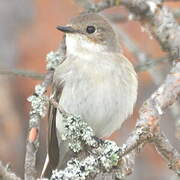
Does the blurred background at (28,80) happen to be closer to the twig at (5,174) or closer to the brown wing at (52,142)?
the brown wing at (52,142)

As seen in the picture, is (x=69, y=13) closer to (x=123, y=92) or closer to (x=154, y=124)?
(x=123, y=92)

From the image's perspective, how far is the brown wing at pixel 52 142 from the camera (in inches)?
190

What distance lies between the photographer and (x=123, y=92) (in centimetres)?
472

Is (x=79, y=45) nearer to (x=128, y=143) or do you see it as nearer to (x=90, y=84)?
(x=90, y=84)

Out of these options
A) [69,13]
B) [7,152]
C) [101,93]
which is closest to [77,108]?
[101,93]

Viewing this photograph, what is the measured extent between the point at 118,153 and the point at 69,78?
53.3 inches

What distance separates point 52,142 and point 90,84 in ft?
2.17

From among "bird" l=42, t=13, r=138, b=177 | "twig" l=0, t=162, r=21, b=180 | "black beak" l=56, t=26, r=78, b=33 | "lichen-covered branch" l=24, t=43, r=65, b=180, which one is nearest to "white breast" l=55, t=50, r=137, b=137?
"bird" l=42, t=13, r=138, b=177

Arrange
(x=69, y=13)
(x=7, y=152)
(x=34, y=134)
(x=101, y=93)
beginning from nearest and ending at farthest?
(x=34, y=134) < (x=101, y=93) < (x=7, y=152) < (x=69, y=13)

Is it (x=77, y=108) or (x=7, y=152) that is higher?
(x=77, y=108)

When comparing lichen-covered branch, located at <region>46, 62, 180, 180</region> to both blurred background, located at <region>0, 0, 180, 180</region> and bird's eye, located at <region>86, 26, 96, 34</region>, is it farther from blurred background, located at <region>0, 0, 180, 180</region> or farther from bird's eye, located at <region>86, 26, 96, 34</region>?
blurred background, located at <region>0, 0, 180, 180</region>

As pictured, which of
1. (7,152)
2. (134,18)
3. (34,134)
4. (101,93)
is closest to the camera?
(34,134)

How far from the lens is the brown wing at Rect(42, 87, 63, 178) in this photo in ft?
15.8

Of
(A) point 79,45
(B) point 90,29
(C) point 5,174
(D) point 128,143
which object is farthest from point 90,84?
(C) point 5,174
